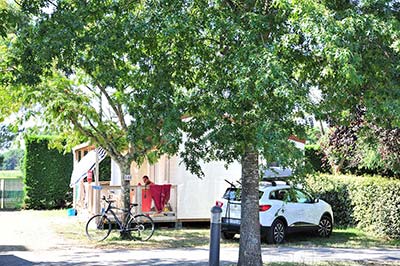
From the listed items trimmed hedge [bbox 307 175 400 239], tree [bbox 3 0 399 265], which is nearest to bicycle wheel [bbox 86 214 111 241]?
trimmed hedge [bbox 307 175 400 239]

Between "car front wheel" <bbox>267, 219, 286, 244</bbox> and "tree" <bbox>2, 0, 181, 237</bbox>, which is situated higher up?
"tree" <bbox>2, 0, 181, 237</bbox>

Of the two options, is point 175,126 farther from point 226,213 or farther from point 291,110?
point 226,213

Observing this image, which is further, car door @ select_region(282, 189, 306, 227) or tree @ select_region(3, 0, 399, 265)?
car door @ select_region(282, 189, 306, 227)

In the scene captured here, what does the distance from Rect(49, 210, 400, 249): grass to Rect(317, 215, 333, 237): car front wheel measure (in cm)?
19

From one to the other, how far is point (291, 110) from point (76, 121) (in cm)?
840

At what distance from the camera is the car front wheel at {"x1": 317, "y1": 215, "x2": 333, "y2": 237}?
1673 centimetres

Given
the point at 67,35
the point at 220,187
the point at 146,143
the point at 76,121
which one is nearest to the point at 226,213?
the point at 220,187

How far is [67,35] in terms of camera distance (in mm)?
8586

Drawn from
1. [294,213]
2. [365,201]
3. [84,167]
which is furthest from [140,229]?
[365,201]

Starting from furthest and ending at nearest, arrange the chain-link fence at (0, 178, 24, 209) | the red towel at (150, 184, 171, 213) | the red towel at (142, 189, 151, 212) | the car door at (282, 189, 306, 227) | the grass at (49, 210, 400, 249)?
the chain-link fence at (0, 178, 24, 209)
the red towel at (142, 189, 151, 212)
the red towel at (150, 184, 171, 213)
the car door at (282, 189, 306, 227)
the grass at (49, 210, 400, 249)

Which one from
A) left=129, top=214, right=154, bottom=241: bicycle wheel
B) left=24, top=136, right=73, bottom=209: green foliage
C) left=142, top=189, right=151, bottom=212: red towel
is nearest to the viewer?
left=129, top=214, right=154, bottom=241: bicycle wheel

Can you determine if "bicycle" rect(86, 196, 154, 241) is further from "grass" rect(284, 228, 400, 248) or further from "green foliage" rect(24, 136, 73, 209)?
"green foliage" rect(24, 136, 73, 209)

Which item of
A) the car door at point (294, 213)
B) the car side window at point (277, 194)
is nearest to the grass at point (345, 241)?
the car door at point (294, 213)

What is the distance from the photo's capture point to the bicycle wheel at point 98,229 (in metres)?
15.6
